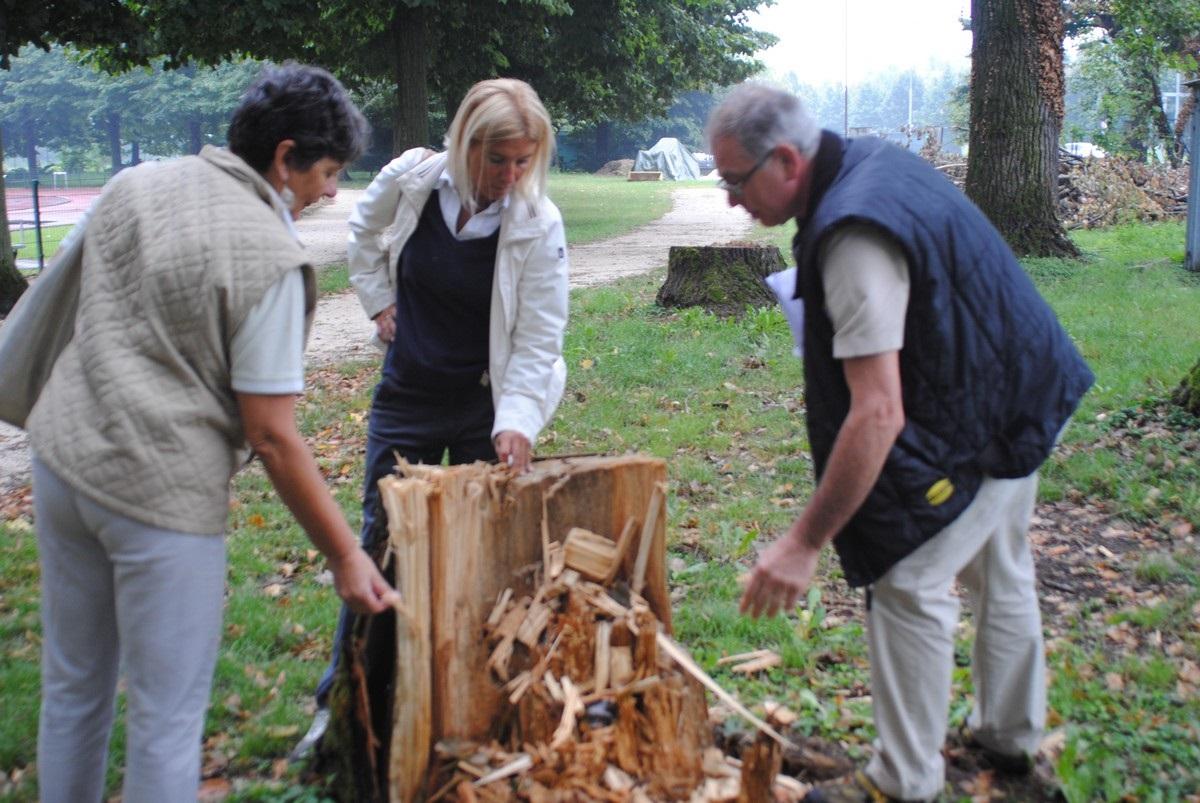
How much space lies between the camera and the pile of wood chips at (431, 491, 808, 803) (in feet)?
9.42

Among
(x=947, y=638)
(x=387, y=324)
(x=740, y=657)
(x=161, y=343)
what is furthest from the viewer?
(x=740, y=657)

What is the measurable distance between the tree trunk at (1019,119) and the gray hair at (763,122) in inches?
464

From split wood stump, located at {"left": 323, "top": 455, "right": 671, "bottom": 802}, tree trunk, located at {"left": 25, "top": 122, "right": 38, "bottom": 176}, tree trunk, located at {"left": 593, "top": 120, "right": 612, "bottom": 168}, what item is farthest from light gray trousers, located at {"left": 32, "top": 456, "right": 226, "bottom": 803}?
tree trunk, located at {"left": 25, "top": 122, "right": 38, "bottom": 176}

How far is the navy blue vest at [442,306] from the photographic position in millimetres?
3514

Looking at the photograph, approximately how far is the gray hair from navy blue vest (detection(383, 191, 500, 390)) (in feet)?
3.34

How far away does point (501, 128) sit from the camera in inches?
126

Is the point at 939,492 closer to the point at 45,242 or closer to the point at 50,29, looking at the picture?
the point at 50,29

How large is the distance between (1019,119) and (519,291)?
1168cm

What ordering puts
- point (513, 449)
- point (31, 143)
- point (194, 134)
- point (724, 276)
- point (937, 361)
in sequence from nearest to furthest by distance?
point (937, 361) → point (513, 449) → point (724, 276) → point (194, 134) → point (31, 143)

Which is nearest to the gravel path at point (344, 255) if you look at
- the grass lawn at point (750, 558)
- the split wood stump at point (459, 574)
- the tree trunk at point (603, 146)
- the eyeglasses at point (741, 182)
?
the grass lawn at point (750, 558)

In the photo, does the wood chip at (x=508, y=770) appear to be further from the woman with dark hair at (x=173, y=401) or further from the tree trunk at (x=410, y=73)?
the tree trunk at (x=410, y=73)

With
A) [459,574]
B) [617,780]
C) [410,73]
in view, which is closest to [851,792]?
[617,780]

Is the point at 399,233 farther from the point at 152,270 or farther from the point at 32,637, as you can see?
the point at 32,637

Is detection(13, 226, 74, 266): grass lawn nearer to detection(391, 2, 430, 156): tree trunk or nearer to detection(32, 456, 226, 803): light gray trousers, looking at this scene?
detection(391, 2, 430, 156): tree trunk
